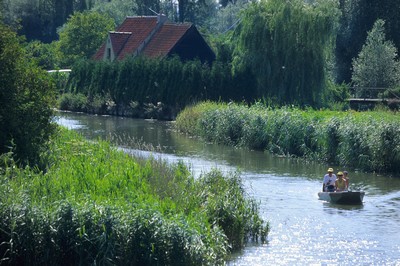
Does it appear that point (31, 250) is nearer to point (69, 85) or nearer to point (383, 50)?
point (383, 50)

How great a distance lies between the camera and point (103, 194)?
19641 mm

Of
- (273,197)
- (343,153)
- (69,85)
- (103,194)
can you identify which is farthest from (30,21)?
(103,194)

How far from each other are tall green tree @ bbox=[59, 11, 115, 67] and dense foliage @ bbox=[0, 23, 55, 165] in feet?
169

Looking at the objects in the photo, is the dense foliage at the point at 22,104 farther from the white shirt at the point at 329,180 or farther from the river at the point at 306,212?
the white shirt at the point at 329,180

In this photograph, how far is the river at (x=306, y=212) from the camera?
68.8 ft

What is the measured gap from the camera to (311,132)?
127ft

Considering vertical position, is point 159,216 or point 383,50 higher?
point 383,50

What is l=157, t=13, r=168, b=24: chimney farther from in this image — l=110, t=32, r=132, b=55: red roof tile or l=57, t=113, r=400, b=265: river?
l=57, t=113, r=400, b=265: river

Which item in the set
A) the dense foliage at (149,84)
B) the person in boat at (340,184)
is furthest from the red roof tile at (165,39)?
the person in boat at (340,184)

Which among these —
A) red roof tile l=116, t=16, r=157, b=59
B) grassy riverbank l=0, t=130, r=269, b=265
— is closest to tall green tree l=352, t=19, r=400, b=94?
red roof tile l=116, t=16, r=157, b=59

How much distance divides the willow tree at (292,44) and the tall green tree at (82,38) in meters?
29.0

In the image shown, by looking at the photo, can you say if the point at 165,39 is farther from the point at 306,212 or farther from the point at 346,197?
the point at 306,212

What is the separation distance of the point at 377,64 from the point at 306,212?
29.9m

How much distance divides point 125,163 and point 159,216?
604cm
